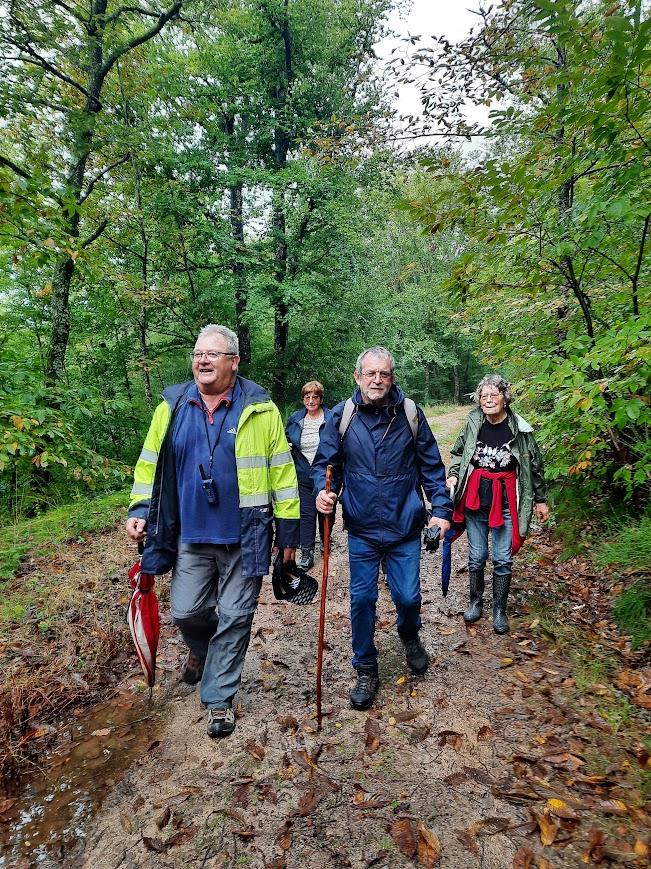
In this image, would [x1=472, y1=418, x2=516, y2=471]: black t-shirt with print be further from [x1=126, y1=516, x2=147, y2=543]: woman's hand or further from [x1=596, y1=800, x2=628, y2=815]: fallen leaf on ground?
[x1=126, y1=516, x2=147, y2=543]: woman's hand

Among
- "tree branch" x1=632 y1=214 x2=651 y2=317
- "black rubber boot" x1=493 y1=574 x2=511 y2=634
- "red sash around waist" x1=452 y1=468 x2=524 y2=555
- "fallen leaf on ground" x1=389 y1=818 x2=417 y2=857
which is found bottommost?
"fallen leaf on ground" x1=389 y1=818 x2=417 y2=857

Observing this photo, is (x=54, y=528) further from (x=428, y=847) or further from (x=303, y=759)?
(x=428, y=847)

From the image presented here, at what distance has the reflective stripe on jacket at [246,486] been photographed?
3.20 metres

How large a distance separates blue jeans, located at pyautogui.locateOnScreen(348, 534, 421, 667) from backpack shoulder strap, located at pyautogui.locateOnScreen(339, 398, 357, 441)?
2.80ft

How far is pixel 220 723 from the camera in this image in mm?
3166

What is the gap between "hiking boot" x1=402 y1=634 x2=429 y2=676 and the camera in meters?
3.78

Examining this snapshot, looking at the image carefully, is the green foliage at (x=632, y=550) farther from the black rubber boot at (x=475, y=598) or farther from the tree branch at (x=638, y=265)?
the tree branch at (x=638, y=265)

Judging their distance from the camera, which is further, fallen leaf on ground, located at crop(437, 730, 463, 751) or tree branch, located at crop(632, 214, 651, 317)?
tree branch, located at crop(632, 214, 651, 317)

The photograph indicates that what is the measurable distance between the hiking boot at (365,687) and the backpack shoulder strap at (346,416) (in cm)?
186

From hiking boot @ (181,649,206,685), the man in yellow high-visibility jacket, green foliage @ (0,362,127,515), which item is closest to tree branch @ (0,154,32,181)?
green foliage @ (0,362,127,515)

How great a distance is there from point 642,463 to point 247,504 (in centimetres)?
372

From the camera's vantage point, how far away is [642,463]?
14.0 ft

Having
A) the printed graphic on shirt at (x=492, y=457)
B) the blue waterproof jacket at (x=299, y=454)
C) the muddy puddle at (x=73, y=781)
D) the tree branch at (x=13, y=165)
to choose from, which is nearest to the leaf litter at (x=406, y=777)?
the muddy puddle at (x=73, y=781)

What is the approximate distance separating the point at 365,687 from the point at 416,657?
21.3 inches
